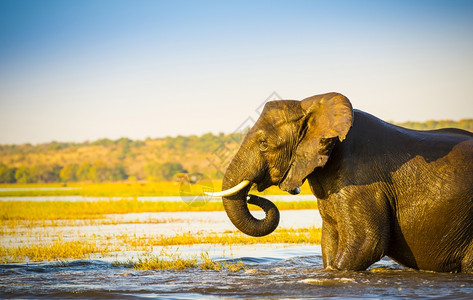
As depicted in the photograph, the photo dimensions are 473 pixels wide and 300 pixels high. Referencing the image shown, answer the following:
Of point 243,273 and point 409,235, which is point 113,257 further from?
point 409,235

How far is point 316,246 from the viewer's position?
14414 mm

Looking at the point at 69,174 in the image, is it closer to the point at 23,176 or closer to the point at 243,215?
the point at 23,176

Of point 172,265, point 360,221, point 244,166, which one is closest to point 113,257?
point 172,265

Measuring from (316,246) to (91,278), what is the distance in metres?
6.39

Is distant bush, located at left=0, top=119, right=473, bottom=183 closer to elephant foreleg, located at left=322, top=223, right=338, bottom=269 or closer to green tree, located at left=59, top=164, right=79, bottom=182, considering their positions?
green tree, located at left=59, top=164, right=79, bottom=182

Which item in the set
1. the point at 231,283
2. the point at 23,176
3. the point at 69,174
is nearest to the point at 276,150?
the point at 231,283

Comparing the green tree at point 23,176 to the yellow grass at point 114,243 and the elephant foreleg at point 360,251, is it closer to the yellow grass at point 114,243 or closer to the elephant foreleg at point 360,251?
the yellow grass at point 114,243

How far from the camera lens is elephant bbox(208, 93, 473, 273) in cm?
782

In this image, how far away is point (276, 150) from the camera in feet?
26.8

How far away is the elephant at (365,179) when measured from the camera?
7824 mm

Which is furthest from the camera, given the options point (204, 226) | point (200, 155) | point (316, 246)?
point (200, 155)

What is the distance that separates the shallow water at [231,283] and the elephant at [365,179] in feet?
0.95

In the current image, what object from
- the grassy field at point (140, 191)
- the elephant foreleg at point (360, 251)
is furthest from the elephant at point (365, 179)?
the grassy field at point (140, 191)

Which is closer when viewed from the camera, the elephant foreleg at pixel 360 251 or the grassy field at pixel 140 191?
the elephant foreleg at pixel 360 251
